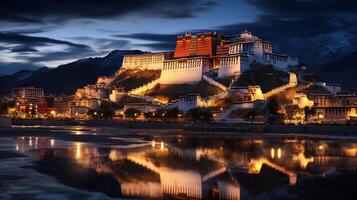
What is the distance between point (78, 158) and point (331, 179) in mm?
15052

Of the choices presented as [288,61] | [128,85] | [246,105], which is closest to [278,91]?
[246,105]

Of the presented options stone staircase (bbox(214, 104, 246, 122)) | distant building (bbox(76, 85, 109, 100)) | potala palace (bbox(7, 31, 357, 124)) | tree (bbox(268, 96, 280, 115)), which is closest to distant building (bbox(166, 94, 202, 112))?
potala palace (bbox(7, 31, 357, 124))

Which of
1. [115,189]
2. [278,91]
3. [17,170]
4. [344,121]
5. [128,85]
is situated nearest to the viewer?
[115,189]

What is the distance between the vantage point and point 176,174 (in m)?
27.3

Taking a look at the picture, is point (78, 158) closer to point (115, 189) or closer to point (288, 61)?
point (115, 189)

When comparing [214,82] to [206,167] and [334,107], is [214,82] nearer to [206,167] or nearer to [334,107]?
[334,107]

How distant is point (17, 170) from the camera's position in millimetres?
28000

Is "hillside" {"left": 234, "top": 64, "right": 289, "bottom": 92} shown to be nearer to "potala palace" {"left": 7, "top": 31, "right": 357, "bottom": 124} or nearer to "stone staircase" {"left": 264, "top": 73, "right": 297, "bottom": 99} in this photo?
"potala palace" {"left": 7, "top": 31, "right": 357, "bottom": 124}

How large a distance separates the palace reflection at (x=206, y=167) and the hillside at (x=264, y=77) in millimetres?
59865

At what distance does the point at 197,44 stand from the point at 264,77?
27681mm

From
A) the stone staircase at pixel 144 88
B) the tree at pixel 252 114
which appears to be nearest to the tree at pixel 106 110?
the stone staircase at pixel 144 88

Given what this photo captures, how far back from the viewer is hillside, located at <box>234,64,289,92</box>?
10150 centimetres

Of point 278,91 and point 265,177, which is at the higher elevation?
point 278,91

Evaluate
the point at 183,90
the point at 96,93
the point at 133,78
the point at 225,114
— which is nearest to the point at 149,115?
the point at 183,90
